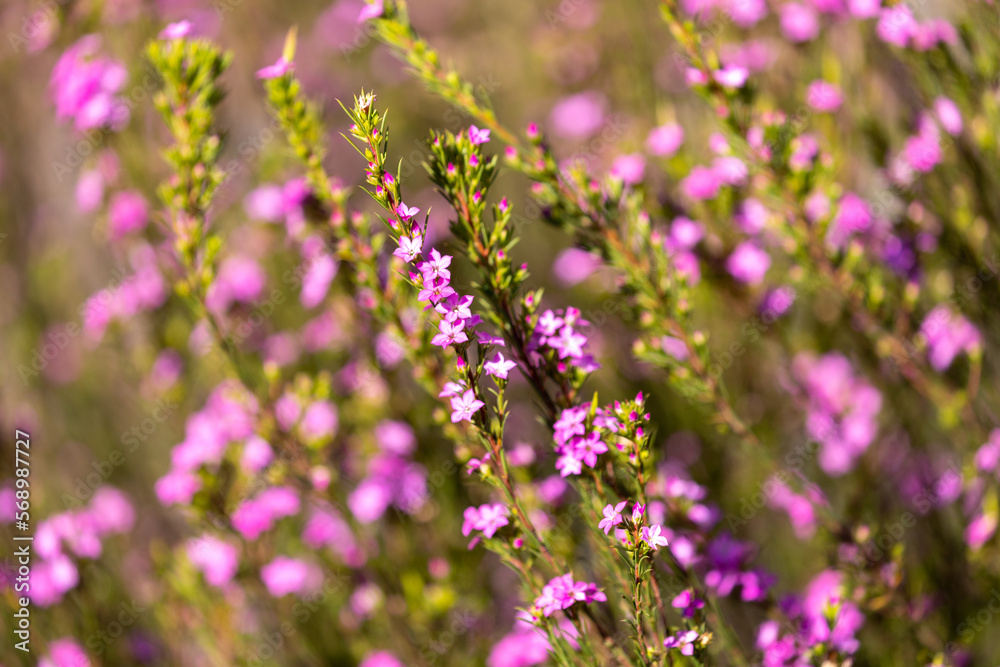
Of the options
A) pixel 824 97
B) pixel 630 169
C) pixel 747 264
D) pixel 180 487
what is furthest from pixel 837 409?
pixel 180 487

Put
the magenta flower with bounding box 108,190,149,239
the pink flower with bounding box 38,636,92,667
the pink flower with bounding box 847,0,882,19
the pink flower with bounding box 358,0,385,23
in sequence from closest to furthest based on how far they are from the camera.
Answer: the pink flower with bounding box 358,0,385,23
the pink flower with bounding box 847,0,882,19
the pink flower with bounding box 38,636,92,667
the magenta flower with bounding box 108,190,149,239

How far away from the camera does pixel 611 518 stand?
1232 millimetres

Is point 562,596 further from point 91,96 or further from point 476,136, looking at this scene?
point 91,96

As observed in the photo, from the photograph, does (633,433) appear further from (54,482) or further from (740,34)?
(54,482)

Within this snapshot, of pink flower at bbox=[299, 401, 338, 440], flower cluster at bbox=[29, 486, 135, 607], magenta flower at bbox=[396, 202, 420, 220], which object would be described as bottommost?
flower cluster at bbox=[29, 486, 135, 607]

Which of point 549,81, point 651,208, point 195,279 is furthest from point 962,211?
point 549,81

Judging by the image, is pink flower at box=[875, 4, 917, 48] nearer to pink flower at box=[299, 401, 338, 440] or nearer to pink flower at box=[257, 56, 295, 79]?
pink flower at box=[257, 56, 295, 79]

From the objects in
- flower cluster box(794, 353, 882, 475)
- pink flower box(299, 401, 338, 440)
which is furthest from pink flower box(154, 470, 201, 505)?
flower cluster box(794, 353, 882, 475)

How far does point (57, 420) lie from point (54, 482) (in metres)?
0.58

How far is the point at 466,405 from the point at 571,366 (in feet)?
0.92

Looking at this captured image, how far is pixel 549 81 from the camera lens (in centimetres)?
493

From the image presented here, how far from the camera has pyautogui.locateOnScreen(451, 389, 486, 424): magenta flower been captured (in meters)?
1.22

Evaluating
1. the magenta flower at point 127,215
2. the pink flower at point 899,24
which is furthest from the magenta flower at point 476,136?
the magenta flower at point 127,215

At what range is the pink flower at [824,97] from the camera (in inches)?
94.4
